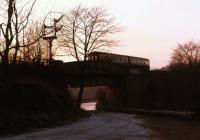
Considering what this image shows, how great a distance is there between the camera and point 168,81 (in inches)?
3871

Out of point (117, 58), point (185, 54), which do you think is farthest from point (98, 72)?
point (185, 54)

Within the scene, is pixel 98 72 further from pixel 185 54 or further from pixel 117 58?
pixel 185 54

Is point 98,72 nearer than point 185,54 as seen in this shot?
Yes

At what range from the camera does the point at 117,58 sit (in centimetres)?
9138

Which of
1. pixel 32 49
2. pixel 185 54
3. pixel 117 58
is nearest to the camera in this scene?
pixel 32 49

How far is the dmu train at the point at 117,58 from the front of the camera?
246 feet

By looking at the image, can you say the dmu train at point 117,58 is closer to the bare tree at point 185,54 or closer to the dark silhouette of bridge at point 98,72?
the dark silhouette of bridge at point 98,72

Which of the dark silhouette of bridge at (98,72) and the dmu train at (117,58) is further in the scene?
the dmu train at (117,58)

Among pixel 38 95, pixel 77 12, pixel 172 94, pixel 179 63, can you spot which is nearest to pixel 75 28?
pixel 77 12

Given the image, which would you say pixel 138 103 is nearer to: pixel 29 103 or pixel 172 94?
pixel 172 94

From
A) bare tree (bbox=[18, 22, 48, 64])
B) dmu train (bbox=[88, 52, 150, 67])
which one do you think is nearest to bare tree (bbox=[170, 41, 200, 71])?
dmu train (bbox=[88, 52, 150, 67])

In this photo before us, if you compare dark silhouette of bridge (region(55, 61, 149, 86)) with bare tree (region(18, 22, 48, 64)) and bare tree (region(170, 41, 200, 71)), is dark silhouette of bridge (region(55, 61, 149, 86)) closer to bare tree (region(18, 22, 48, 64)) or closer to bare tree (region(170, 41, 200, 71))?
bare tree (region(18, 22, 48, 64))

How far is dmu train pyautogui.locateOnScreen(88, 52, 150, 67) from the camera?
75.1 m

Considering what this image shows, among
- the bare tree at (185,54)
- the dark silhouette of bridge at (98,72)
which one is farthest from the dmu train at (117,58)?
the bare tree at (185,54)
